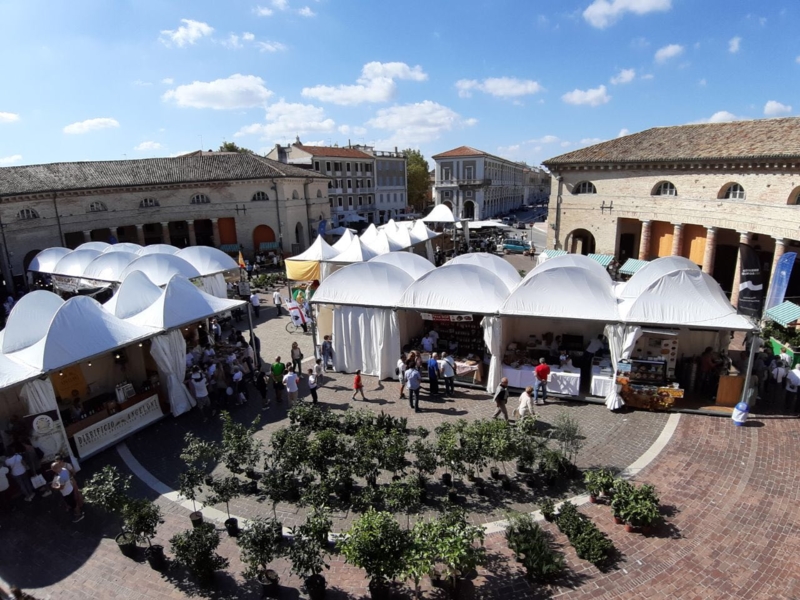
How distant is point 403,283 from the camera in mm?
14555

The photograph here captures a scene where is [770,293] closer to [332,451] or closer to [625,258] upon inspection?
[625,258]

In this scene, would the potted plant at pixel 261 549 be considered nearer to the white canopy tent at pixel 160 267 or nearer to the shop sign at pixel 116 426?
the shop sign at pixel 116 426

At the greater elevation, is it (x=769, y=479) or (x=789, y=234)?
(x=789, y=234)

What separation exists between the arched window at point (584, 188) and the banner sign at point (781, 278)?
13.1m

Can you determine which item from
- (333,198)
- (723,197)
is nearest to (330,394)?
(723,197)

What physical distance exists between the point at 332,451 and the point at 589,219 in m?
25.7

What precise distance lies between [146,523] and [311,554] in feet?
9.59

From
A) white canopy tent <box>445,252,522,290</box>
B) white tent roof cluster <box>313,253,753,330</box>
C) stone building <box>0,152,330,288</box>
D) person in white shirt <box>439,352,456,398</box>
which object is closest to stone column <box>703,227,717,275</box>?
white tent roof cluster <box>313,253,753,330</box>

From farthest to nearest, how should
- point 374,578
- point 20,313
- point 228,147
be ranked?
point 228,147, point 20,313, point 374,578

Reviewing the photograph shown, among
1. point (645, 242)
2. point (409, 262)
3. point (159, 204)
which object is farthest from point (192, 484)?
point (159, 204)

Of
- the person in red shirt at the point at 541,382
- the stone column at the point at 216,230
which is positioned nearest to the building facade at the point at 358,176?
the stone column at the point at 216,230

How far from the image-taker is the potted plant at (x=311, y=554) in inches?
244

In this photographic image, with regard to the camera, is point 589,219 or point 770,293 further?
point 589,219

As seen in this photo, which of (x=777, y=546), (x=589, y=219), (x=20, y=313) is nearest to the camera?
(x=777, y=546)
